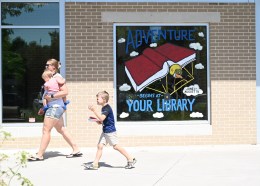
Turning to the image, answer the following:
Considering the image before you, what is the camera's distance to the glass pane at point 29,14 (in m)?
9.98

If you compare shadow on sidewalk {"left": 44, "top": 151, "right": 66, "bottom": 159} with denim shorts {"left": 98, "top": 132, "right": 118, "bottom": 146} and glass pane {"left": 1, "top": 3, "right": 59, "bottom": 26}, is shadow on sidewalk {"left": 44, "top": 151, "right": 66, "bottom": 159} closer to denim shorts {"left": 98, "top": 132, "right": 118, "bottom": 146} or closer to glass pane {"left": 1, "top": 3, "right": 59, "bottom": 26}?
denim shorts {"left": 98, "top": 132, "right": 118, "bottom": 146}

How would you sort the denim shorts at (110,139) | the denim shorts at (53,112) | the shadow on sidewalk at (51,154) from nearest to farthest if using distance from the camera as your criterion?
1. the denim shorts at (110,139)
2. the denim shorts at (53,112)
3. the shadow on sidewalk at (51,154)

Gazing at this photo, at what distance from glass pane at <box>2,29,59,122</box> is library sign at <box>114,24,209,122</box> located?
1.65 metres

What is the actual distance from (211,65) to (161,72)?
1.08m

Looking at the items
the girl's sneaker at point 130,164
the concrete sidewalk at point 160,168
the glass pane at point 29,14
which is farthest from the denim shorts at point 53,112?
the glass pane at point 29,14

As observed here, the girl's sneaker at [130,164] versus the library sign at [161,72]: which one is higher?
the library sign at [161,72]

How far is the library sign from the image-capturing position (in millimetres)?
10203

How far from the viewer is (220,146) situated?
10.1 meters

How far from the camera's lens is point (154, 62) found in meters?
10.3

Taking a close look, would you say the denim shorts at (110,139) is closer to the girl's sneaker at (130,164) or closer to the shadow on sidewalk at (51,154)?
the girl's sneaker at (130,164)

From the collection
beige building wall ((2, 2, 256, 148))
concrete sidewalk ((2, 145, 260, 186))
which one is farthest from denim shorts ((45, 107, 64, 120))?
beige building wall ((2, 2, 256, 148))

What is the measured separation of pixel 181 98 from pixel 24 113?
10.9 ft

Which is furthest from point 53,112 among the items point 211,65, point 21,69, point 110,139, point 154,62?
point 211,65

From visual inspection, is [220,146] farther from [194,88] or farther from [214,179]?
[214,179]
